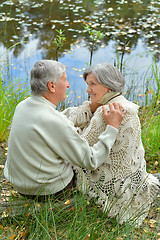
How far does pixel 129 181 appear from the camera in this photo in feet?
9.30

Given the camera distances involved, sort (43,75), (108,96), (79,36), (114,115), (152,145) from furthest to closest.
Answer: (79,36), (152,145), (108,96), (114,115), (43,75)

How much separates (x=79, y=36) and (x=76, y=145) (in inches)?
224

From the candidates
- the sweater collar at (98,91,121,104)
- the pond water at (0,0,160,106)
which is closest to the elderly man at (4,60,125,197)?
the sweater collar at (98,91,121,104)

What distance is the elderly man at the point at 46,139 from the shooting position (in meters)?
2.35

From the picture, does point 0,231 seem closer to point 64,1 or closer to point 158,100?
point 158,100

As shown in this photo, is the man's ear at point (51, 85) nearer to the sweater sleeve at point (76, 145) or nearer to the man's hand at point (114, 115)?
the sweater sleeve at point (76, 145)

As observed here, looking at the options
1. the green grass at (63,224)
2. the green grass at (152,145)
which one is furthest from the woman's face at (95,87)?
the green grass at (152,145)

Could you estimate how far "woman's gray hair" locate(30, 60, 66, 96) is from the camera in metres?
2.32

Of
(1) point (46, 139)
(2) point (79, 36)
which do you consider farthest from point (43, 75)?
(2) point (79, 36)

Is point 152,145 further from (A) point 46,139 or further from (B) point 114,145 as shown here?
(A) point 46,139

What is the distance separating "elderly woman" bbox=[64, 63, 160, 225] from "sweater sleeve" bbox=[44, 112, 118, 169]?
159 mm

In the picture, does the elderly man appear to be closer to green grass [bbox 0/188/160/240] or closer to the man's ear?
the man's ear

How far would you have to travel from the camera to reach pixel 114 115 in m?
2.54

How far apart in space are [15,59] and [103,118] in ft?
14.7
